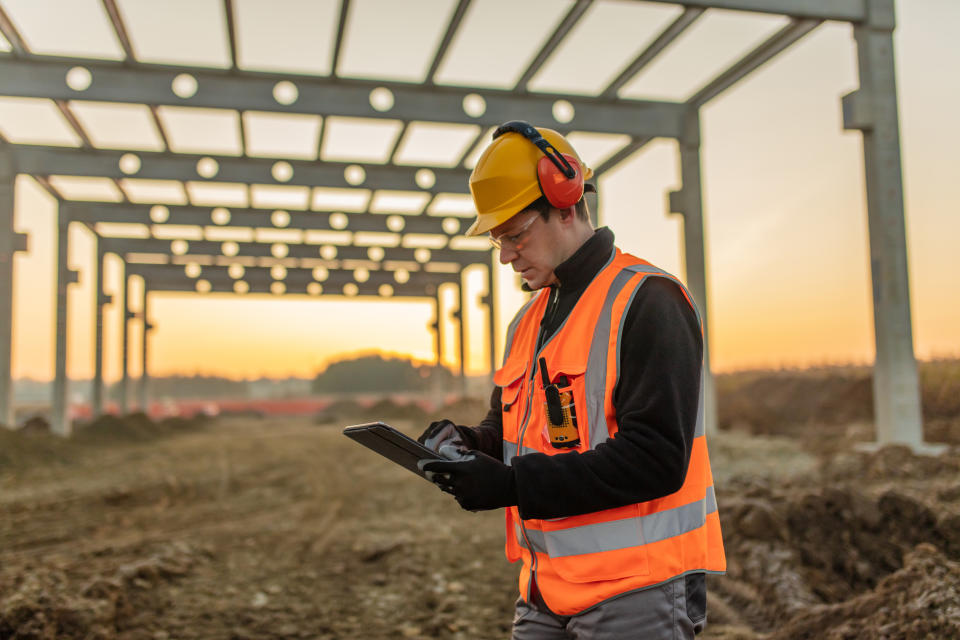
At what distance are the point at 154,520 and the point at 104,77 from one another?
5130 mm

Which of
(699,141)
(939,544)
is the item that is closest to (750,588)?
(939,544)

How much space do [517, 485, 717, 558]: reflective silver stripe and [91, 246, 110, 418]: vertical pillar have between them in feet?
63.8

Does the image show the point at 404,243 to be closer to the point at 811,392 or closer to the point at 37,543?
the point at 811,392

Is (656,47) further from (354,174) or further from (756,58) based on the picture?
(354,174)

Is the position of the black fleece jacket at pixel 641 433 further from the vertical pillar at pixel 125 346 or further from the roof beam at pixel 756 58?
the vertical pillar at pixel 125 346

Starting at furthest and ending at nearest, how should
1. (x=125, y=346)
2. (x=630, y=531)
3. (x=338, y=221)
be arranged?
(x=125, y=346) < (x=338, y=221) < (x=630, y=531)

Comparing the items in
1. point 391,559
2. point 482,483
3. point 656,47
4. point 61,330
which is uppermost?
point 656,47

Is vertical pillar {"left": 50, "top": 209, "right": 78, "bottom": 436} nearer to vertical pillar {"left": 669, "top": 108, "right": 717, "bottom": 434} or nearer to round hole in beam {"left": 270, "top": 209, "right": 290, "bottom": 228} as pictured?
round hole in beam {"left": 270, "top": 209, "right": 290, "bottom": 228}

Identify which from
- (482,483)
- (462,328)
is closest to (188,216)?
(462,328)

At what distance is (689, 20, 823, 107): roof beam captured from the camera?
7.83m

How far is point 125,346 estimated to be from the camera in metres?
22.1

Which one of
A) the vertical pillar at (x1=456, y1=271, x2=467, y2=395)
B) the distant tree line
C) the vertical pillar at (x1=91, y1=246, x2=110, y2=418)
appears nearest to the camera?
the vertical pillar at (x1=91, y1=246, x2=110, y2=418)

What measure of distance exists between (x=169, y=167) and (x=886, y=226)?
417 inches

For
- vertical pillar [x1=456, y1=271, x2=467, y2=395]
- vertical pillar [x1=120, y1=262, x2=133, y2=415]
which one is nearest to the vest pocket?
vertical pillar [x1=456, y1=271, x2=467, y2=395]
